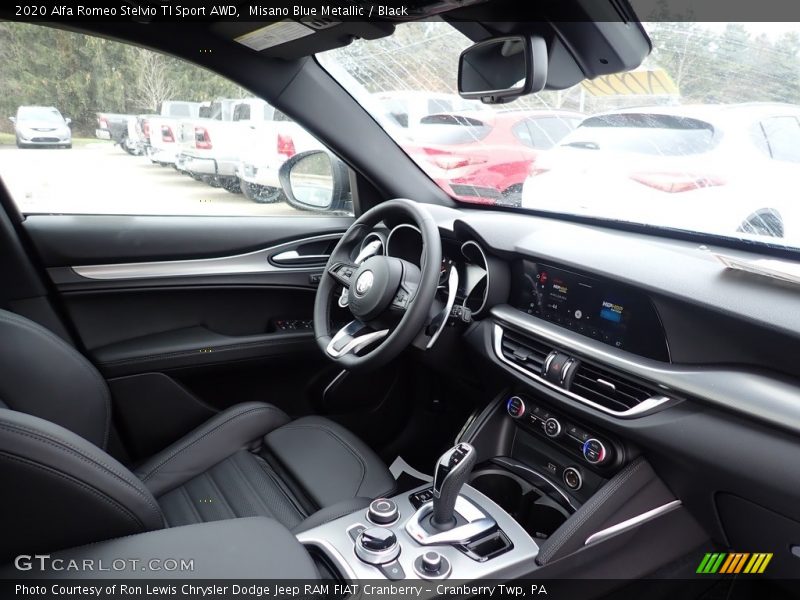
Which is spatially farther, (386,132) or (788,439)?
(386,132)

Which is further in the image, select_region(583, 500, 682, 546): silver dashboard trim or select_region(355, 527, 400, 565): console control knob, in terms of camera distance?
select_region(583, 500, 682, 546): silver dashboard trim

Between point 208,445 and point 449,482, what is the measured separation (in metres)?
0.76

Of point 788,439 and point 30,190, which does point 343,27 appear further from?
point 788,439

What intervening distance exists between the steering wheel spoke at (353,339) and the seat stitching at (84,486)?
775 millimetres

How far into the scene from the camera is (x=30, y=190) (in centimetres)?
218

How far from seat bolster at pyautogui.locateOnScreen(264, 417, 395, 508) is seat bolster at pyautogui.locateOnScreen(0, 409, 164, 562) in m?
0.61

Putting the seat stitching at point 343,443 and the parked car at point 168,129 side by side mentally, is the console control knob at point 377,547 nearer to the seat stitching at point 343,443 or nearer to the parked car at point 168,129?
the seat stitching at point 343,443

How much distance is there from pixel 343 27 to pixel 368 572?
1.46 meters

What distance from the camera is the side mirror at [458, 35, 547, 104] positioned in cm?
147

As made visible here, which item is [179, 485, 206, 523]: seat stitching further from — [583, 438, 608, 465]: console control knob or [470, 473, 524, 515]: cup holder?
[583, 438, 608, 465]: console control knob

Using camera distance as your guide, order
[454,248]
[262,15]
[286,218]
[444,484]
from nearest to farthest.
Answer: [444,484], [262,15], [454,248], [286,218]

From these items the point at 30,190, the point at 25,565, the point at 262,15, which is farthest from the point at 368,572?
the point at 30,190

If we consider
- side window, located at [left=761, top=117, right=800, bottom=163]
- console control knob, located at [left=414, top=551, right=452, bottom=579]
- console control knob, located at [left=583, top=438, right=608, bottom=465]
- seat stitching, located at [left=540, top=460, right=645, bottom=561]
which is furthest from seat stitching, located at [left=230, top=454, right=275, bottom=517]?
side window, located at [left=761, top=117, right=800, bottom=163]

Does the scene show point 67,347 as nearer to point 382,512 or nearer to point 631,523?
point 382,512
